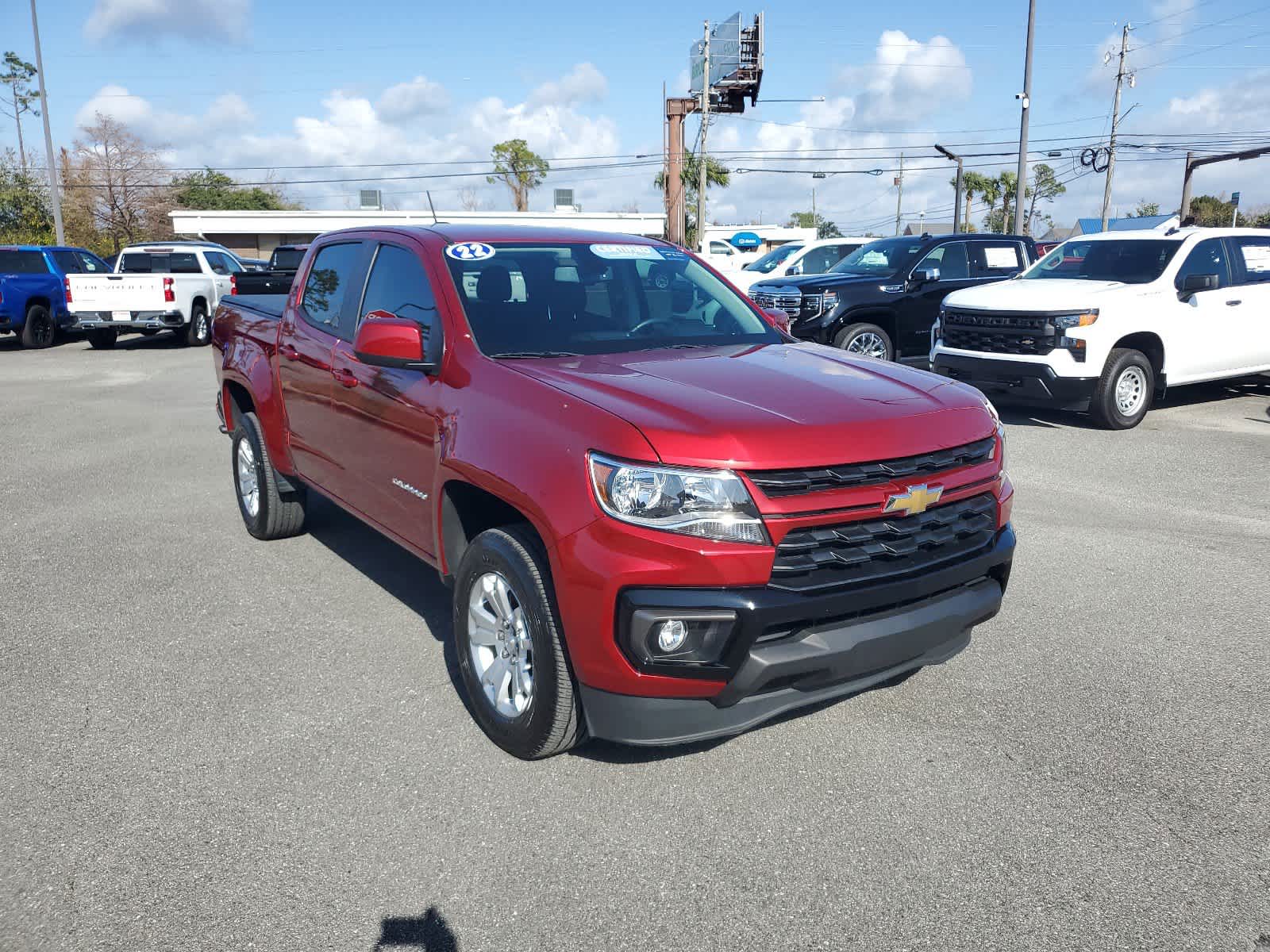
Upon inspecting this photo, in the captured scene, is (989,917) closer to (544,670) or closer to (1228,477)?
(544,670)

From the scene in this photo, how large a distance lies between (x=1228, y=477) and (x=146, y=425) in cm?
1023

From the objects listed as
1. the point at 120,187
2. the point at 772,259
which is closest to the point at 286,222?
the point at 120,187

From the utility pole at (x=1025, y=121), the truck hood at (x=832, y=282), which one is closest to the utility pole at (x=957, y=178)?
the utility pole at (x=1025, y=121)

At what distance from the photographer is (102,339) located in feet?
62.2

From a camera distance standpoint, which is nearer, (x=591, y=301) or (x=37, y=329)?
(x=591, y=301)

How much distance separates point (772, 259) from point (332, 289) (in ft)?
54.7

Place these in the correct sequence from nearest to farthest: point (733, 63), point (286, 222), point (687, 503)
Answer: point (687, 503)
point (733, 63)
point (286, 222)

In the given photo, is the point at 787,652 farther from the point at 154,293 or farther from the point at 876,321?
the point at 154,293

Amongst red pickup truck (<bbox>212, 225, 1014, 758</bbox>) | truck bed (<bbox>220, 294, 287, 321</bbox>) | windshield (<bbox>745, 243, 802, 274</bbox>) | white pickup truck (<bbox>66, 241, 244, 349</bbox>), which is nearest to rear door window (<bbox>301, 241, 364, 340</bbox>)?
red pickup truck (<bbox>212, 225, 1014, 758</bbox>)

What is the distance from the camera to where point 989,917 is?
8.75ft

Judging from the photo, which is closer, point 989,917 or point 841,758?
point 989,917

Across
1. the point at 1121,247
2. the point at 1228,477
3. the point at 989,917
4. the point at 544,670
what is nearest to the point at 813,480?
the point at 544,670

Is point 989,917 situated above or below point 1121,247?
below

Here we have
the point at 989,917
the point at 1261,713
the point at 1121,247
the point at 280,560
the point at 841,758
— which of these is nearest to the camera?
the point at 989,917
